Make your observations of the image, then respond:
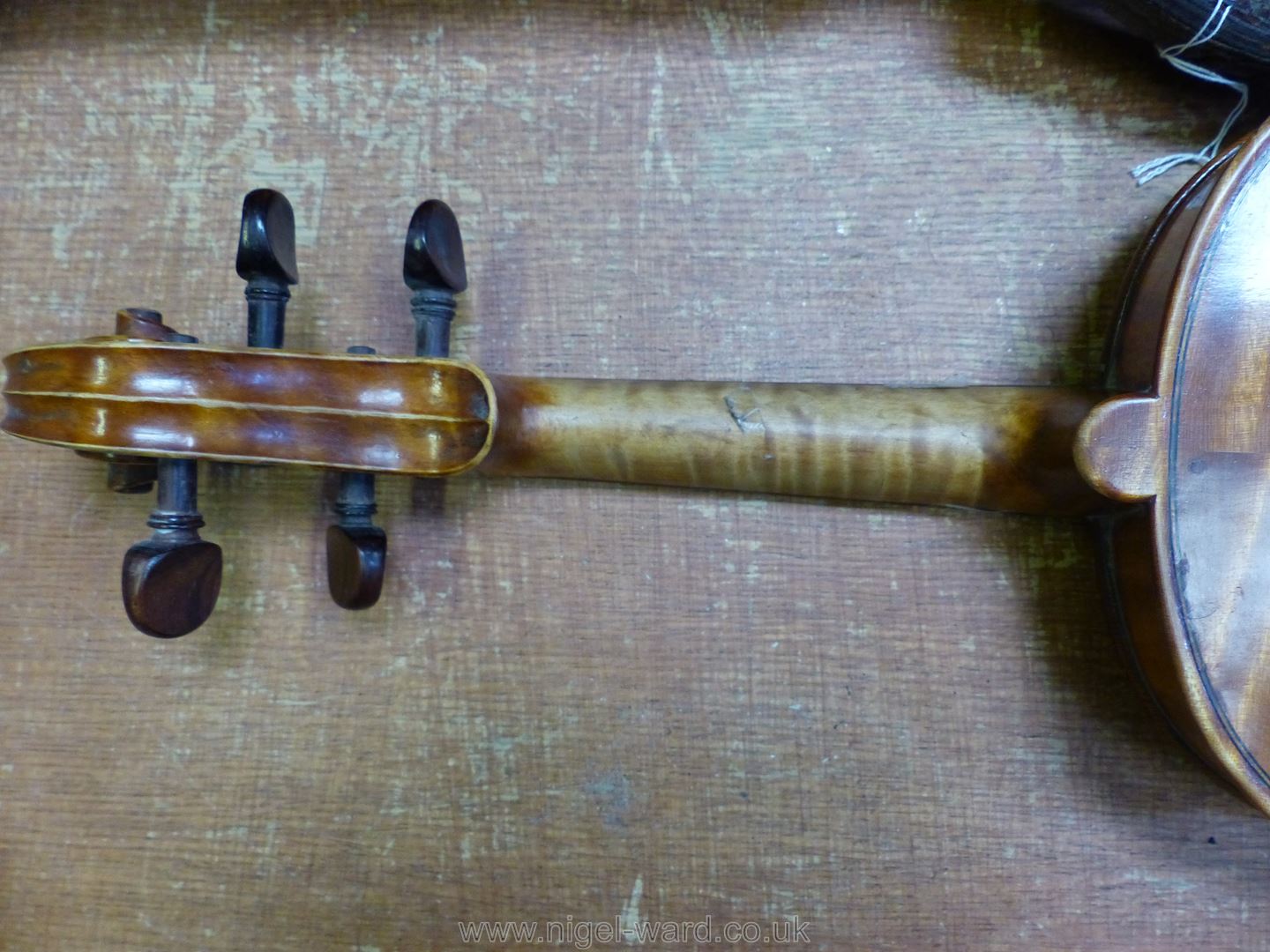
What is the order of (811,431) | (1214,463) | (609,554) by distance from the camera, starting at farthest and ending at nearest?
(609,554)
(811,431)
(1214,463)

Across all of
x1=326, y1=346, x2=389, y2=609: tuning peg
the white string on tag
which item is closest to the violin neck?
x1=326, y1=346, x2=389, y2=609: tuning peg

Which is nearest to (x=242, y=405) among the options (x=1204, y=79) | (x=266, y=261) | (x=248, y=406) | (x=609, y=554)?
(x=248, y=406)

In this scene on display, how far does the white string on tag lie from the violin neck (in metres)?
0.26

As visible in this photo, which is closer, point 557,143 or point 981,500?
point 981,500

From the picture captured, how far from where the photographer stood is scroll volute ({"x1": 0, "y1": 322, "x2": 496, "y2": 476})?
70 cm

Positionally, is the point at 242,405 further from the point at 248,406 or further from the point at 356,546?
the point at 356,546

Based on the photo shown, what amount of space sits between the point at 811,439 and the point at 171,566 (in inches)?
22.6

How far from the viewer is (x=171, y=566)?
2.37 ft

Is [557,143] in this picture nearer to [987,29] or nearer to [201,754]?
[987,29]

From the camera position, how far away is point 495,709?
0.88 metres

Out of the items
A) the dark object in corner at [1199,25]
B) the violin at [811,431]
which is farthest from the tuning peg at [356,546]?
the dark object in corner at [1199,25]

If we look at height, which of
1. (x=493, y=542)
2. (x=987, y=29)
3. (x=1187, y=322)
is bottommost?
(x=493, y=542)

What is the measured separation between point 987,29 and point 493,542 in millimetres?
739

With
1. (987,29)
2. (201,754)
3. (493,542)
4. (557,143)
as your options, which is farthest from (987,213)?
(201,754)
